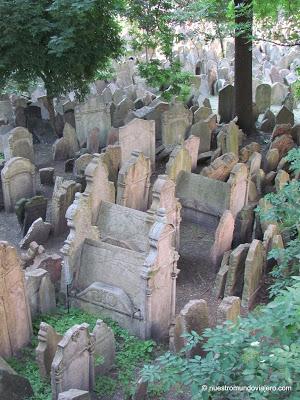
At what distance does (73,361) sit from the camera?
563 centimetres

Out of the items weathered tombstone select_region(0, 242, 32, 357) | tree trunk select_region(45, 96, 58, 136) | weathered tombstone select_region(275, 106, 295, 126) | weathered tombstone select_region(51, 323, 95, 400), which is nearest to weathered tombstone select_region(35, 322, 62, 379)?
weathered tombstone select_region(51, 323, 95, 400)

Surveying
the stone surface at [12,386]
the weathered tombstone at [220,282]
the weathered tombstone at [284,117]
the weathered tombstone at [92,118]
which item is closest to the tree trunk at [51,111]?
the weathered tombstone at [92,118]

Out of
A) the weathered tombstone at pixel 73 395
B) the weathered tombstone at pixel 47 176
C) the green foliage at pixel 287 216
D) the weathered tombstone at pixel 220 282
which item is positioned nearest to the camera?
the weathered tombstone at pixel 73 395

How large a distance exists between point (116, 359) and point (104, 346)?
36 centimetres

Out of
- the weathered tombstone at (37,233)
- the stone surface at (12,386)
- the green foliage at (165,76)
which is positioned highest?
the green foliage at (165,76)

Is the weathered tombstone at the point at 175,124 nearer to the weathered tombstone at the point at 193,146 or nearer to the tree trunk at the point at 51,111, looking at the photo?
the weathered tombstone at the point at 193,146

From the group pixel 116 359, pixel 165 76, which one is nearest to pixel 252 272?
pixel 116 359

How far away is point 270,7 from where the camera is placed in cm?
1167

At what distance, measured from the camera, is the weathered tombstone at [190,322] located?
20.1 ft

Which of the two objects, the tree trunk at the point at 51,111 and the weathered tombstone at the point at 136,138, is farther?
the tree trunk at the point at 51,111

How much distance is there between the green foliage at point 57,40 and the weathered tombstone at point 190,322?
6.90 m

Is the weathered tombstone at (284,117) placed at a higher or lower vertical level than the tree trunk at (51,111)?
lower

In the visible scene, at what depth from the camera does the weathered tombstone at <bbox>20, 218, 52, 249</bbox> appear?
912 cm

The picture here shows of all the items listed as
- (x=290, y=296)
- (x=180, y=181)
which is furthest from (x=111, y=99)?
(x=290, y=296)
